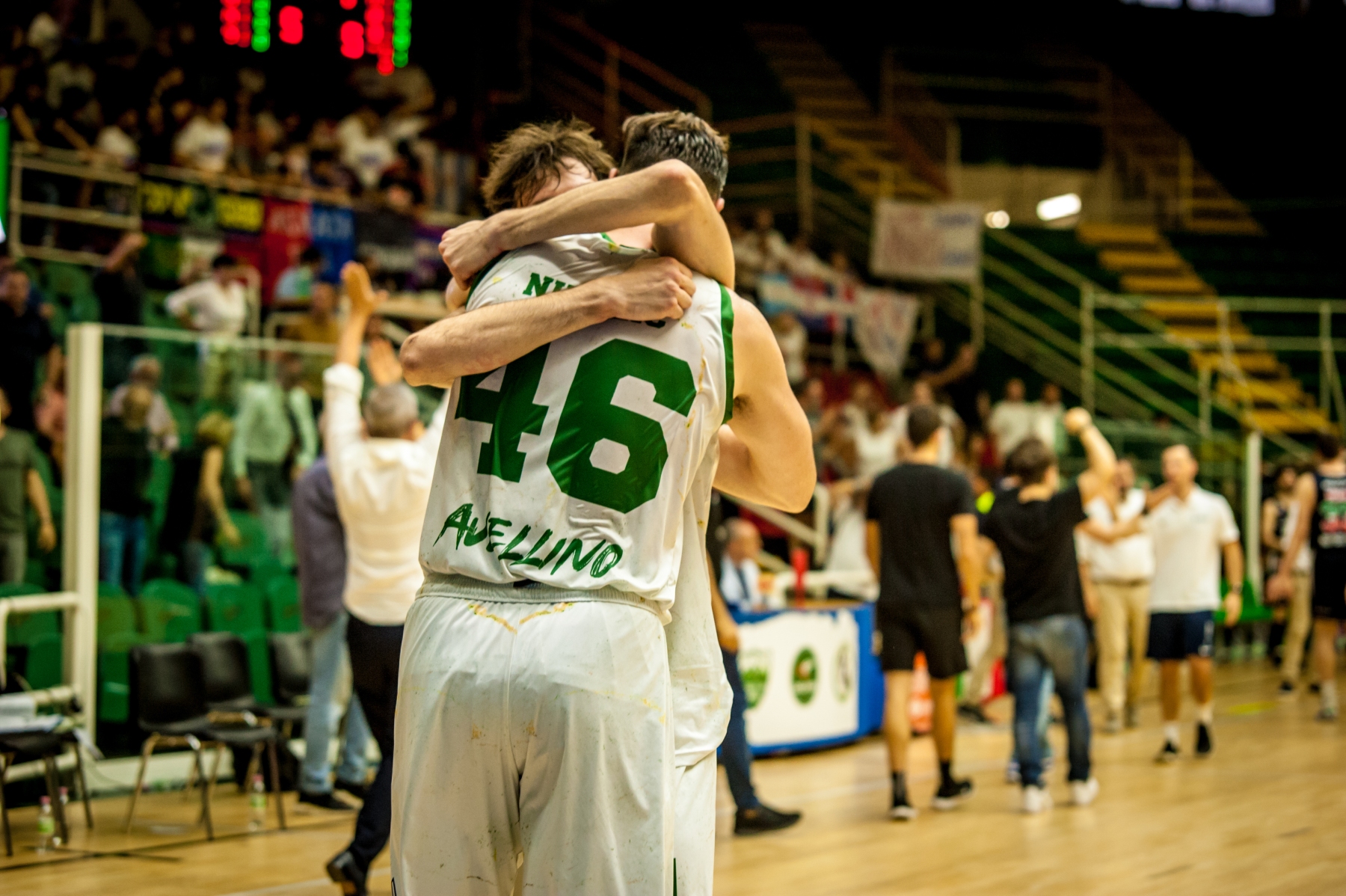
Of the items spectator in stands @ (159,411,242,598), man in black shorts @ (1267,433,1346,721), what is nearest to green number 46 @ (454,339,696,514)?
spectator in stands @ (159,411,242,598)

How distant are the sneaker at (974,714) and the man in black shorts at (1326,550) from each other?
238cm

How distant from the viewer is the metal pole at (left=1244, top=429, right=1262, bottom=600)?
584 inches

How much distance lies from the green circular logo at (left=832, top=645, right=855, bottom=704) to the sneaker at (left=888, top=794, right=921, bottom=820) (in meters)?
2.29

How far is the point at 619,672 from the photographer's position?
2123mm

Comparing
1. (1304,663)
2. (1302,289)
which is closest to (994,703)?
(1304,663)

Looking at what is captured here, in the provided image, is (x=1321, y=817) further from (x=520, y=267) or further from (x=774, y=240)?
(x=774, y=240)

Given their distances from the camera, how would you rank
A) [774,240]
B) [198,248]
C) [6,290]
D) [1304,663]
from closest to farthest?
1. [6,290]
2. [198,248]
3. [1304,663]
4. [774,240]

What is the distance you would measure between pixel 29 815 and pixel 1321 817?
6.49m

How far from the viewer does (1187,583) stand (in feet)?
30.6

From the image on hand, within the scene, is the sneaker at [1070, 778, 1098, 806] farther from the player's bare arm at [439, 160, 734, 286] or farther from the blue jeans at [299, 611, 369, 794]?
the player's bare arm at [439, 160, 734, 286]

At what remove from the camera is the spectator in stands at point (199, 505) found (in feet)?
26.1

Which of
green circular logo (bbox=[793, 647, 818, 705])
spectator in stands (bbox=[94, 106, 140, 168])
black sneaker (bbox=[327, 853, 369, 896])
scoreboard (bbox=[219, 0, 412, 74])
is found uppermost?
scoreboard (bbox=[219, 0, 412, 74])

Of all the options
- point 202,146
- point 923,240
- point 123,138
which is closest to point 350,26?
point 202,146

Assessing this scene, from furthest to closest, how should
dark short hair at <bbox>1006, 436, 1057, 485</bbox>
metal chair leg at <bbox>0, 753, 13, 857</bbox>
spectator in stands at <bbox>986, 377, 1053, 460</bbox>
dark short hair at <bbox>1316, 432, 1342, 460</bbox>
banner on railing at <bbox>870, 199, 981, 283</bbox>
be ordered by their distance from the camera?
banner on railing at <bbox>870, 199, 981, 283</bbox>
spectator in stands at <bbox>986, 377, 1053, 460</bbox>
dark short hair at <bbox>1316, 432, 1342, 460</bbox>
dark short hair at <bbox>1006, 436, 1057, 485</bbox>
metal chair leg at <bbox>0, 753, 13, 857</bbox>
